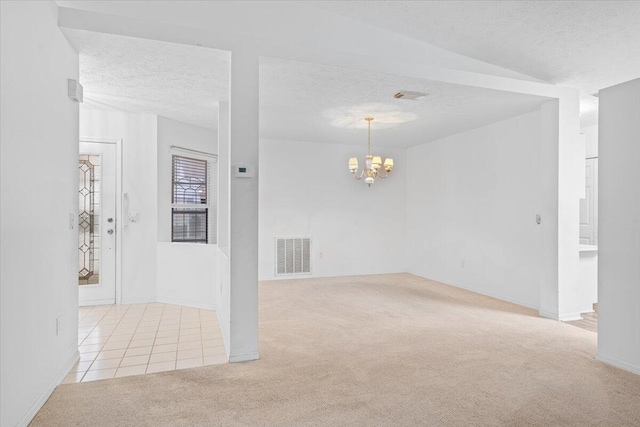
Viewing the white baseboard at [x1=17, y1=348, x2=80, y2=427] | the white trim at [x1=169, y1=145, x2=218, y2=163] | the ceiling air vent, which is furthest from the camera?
the white trim at [x1=169, y1=145, x2=218, y2=163]

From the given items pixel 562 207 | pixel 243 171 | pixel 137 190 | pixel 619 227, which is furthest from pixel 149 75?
pixel 562 207

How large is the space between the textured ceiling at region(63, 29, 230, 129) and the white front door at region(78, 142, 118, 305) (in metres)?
0.67

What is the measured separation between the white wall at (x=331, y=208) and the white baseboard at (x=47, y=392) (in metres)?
3.59

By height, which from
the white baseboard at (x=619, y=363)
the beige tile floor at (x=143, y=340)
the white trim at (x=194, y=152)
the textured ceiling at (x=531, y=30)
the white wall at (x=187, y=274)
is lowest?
the beige tile floor at (x=143, y=340)

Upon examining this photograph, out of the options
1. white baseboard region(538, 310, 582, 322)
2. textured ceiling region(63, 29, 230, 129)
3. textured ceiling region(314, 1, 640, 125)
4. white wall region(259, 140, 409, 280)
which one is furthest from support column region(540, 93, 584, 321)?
textured ceiling region(63, 29, 230, 129)

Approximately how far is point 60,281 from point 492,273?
5146 millimetres

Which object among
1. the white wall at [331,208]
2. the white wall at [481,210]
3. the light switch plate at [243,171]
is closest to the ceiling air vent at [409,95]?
the white wall at [481,210]

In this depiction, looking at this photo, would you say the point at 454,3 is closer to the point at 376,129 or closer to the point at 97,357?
the point at 376,129

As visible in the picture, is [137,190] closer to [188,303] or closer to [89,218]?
[89,218]

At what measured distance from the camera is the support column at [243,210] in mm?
2926

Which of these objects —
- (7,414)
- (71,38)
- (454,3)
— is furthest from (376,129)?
(7,414)

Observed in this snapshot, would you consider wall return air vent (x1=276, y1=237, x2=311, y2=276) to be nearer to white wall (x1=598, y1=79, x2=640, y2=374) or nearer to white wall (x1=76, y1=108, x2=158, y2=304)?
white wall (x1=76, y1=108, x2=158, y2=304)

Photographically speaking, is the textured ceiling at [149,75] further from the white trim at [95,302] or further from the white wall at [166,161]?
the white trim at [95,302]

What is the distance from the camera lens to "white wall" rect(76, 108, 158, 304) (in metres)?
4.74
